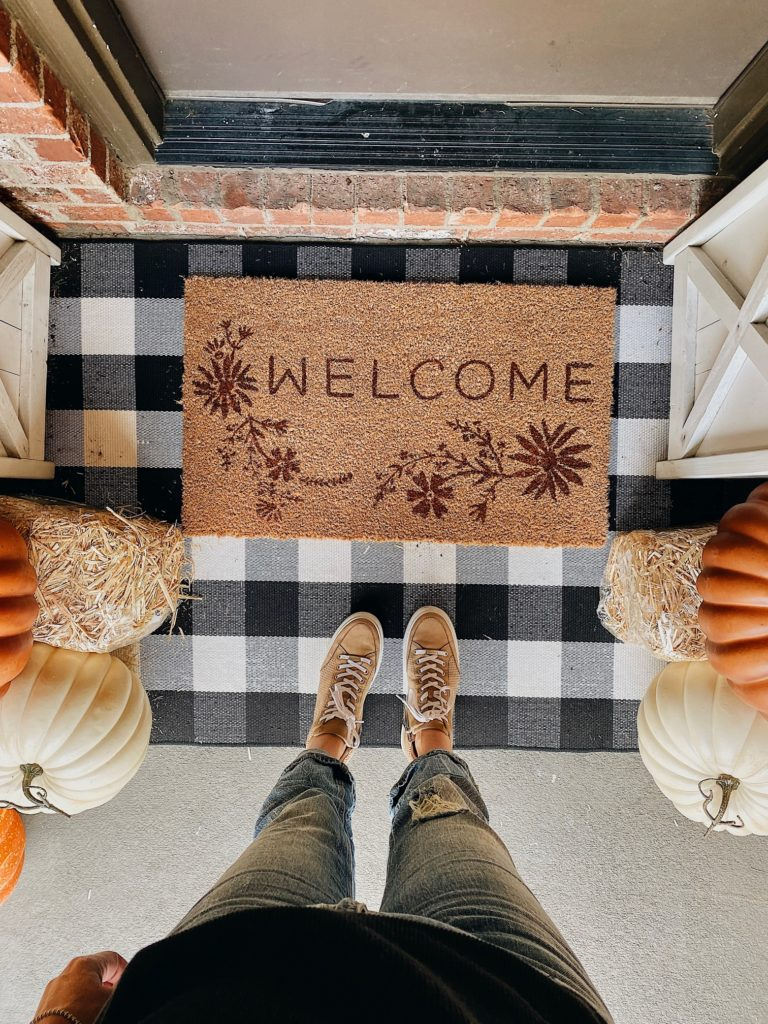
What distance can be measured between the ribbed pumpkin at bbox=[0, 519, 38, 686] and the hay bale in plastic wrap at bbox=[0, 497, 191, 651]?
0.32 feet

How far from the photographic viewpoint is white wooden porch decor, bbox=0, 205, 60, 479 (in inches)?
57.8

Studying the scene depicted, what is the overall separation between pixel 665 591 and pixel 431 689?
622 mm

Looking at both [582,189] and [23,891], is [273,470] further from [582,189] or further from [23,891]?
[23,891]

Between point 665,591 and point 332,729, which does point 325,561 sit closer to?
point 332,729

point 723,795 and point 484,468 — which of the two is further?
point 484,468

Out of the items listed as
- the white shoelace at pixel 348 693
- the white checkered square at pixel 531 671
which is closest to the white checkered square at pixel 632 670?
the white checkered square at pixel 531 671

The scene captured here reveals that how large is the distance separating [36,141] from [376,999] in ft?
4.79

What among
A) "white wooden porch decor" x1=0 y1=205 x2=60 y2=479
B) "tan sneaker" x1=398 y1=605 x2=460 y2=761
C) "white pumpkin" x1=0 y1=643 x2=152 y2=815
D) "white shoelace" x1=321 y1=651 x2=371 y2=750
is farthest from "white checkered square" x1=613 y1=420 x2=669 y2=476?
"white wooden porch decor" x1=0 y1=205 x2=60 y2=479

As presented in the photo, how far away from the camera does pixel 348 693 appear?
1625 millimetres

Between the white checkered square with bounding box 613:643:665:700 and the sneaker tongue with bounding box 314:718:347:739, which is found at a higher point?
the white checkered square with bounding box 613:643:665:700

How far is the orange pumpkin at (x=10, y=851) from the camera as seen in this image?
1.52 m

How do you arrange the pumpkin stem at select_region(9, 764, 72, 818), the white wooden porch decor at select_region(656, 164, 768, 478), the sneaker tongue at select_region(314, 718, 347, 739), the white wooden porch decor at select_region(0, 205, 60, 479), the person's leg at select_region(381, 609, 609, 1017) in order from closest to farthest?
the person's leg at select_region(381, 609, 609, 1017) → the white wooden porch decor at select_region(656, 164, 768, 478) → the pumpkin stem at select_region(9, 764, 72, 818) → the white wooden porch decor at select_region(0, 205, 60, 479) → the sneaker tongue at select_region(314, 718, 347, 739)

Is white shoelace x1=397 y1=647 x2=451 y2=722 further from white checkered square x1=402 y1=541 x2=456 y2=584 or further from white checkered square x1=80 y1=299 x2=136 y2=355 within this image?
white checkered square x1=80 y1=299 x2=136 y2=355

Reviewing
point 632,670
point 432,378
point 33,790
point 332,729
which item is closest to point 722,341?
point 432,378
